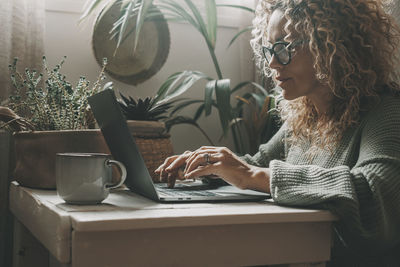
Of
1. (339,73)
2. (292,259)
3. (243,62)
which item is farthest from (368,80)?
(243,62)

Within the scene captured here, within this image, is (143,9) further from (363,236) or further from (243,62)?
(363,236)

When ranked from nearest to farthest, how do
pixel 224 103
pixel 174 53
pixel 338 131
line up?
pixel 338 131 < pixel 224 103 < pixel 174 53

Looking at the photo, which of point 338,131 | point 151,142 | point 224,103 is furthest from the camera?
point 224,103

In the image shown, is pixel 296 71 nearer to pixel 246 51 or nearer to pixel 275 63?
pixel 275 63

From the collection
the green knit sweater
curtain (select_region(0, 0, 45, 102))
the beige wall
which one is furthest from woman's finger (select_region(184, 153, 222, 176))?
the beige wall

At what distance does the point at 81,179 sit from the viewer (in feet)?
2.51

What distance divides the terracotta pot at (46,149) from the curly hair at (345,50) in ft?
1.92

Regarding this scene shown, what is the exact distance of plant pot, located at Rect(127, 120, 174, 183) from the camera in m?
1.32

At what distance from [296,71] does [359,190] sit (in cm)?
41

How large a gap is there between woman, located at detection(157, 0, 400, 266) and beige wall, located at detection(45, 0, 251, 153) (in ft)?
2.78

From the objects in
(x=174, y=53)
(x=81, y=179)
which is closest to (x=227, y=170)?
(x=81, y=179)

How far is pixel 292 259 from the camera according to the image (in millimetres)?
737

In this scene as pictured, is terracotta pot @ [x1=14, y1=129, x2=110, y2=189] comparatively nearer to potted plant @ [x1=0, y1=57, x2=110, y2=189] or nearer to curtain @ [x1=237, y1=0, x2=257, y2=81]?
potted plant @ [x1=0, y1=57, x2=110, y2=189]

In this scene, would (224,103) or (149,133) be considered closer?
(149,133)
